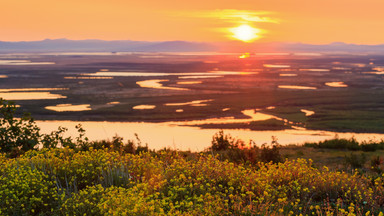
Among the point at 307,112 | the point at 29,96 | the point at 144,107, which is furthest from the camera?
the point at 29,96

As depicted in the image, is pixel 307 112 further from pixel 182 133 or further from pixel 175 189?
pixel 175 189

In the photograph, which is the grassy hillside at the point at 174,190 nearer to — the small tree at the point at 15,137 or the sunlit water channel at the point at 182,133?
the small tree at the point at 15,137

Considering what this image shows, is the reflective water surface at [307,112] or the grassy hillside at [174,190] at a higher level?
the grassy hillside at [174,190]

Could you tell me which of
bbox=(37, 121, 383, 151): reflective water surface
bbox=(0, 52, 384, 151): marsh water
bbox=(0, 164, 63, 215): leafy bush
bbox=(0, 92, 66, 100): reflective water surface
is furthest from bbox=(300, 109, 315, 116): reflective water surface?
bbox=(0, 164, 63, 215): leafy bush

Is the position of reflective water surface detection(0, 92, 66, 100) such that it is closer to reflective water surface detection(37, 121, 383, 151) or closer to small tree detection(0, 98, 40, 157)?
reflective water surface detection(37, 121, 383, 151)

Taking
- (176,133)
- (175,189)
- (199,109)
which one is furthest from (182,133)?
(175,189)

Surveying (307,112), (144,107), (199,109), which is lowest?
(307,112)

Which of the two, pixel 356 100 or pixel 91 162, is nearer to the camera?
pixel 91 162

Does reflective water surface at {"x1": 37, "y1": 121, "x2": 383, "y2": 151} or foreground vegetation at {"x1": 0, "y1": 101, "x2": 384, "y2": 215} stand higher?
foreground vegetation at {"x1": 0, "y1": 101, "x2": 384, "y2": 215}

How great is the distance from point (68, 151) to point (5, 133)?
5015 millimetres

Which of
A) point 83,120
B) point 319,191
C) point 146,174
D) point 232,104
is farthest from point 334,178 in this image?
point 232,104

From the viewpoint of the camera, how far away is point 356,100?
196ft

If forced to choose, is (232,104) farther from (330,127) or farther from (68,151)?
(68,151)

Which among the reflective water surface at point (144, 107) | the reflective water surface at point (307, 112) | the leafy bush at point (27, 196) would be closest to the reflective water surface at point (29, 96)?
the reflective water surface at point (144, 107)
